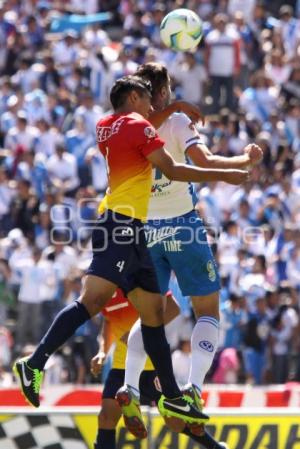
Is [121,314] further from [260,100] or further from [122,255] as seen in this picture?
[260,100]

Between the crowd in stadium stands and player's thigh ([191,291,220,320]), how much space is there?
6473 mm

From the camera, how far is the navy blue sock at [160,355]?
9477 millimetres

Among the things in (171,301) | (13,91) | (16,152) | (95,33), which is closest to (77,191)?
(16,152)

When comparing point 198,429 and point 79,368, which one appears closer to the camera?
point 198,429

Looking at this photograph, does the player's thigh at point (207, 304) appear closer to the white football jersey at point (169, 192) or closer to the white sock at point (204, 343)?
the white sock at point (204, 343)

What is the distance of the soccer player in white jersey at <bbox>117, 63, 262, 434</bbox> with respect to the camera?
989 cm

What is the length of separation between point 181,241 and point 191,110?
3.00 ft

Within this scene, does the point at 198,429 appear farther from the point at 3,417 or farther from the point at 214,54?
the point at 214,54

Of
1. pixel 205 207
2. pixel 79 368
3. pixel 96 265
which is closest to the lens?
pixel 96 265

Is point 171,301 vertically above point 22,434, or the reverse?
point 171,301

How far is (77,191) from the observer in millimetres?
19812

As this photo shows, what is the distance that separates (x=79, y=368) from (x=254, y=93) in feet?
19.1

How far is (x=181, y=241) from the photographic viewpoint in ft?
33.1

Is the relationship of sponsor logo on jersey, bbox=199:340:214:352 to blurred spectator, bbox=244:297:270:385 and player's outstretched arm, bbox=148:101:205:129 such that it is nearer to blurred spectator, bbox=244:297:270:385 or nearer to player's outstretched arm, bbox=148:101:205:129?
player's outstretched arm, bbox=148:101:205:129
